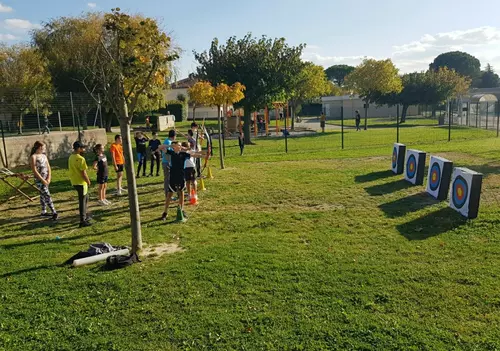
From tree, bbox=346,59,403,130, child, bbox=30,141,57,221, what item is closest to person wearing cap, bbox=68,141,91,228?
child, bbox=30,141,57,221

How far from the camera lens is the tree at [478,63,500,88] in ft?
435

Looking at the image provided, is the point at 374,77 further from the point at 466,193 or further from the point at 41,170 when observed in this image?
the point at 41,170

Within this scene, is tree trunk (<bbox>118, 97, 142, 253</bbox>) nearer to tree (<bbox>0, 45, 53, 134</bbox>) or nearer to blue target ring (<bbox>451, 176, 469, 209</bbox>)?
blue target ring (<bbox>451, 176, 469, 209</bbox>)

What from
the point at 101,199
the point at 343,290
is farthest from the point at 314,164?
the point at 343,290

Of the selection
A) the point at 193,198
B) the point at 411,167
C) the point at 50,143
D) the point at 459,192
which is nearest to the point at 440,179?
the point at 459,192

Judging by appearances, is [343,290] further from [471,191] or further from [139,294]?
[471,191]

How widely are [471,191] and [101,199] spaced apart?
8.48 metres

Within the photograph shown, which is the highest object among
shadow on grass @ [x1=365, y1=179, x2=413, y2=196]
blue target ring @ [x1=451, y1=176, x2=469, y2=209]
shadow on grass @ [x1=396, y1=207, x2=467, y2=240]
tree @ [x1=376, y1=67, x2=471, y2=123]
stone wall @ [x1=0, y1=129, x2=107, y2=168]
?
tree @ [x1=376, y1=67, x2=471, y2=123]

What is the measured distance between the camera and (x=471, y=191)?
26.6 feet

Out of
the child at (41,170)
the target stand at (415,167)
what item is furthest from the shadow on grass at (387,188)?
the child at (41,170)

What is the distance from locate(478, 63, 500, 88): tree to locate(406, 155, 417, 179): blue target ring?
463 ft

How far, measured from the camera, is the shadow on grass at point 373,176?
12.8 meters

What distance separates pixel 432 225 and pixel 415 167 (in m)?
4.22

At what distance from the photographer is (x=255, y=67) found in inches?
987
